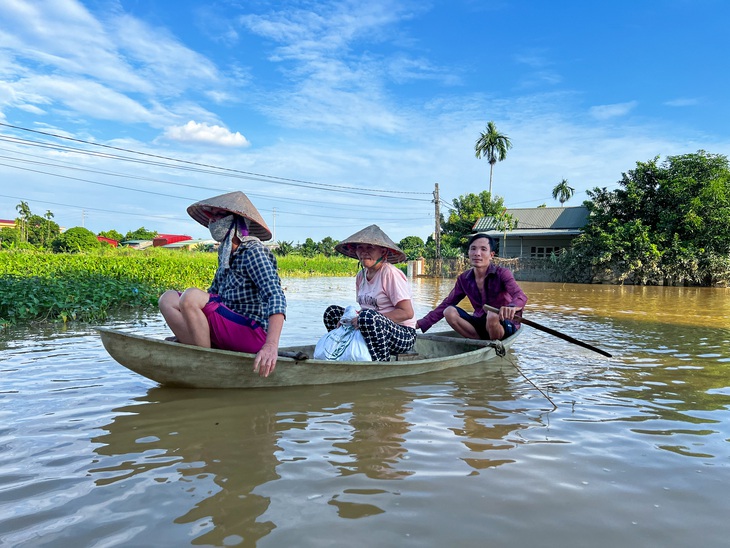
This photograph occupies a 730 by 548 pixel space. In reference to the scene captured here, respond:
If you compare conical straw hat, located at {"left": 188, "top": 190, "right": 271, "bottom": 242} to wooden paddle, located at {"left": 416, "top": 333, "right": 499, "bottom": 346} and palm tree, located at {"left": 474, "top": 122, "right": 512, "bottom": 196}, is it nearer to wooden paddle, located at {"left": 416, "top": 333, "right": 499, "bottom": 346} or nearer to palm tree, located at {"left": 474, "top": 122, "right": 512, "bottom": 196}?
wooden paddle, located at {"left": 416, "top": 333, "right": 499, "bottom": 346}

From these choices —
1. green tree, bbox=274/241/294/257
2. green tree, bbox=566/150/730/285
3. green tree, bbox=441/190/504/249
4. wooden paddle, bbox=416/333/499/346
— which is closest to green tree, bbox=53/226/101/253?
green tree, bbox=274/241/294/257

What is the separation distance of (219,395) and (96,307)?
16.7ft

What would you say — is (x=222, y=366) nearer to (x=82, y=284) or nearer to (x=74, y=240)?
(x=82, y=284)

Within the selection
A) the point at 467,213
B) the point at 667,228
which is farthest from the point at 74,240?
the point at 667,228

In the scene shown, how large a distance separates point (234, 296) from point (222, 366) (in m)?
0.49

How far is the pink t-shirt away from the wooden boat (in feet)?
1.87

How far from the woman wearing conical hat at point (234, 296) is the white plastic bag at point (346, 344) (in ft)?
2.75

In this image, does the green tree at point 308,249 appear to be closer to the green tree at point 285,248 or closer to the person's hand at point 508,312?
the green tree at point 285,248

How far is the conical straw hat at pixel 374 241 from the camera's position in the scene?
4398 mm

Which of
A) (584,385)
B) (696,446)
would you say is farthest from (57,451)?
(584,385)

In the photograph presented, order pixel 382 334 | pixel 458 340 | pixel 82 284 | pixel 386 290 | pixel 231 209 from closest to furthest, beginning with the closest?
1. pixel 231 209
2. pixel 382 334
3. pixel 386 290
4. pixel 458 340
5. pixel 82 284

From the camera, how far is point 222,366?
11.6ft

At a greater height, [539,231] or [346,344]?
[539,231]

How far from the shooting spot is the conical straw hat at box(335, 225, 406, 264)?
4398 millimetres
